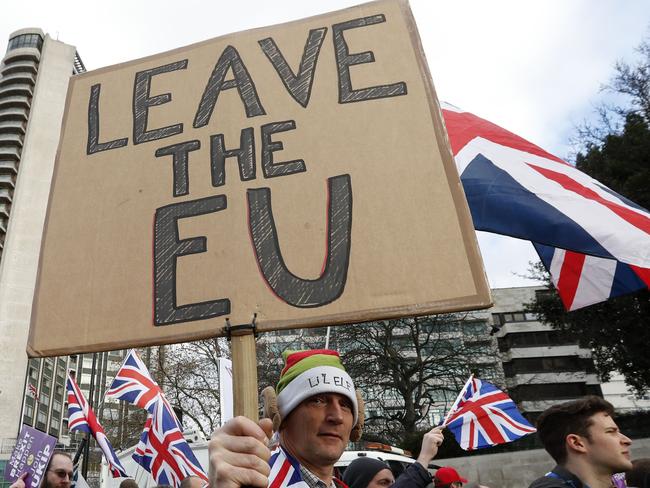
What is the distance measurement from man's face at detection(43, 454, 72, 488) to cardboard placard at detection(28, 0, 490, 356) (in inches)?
110

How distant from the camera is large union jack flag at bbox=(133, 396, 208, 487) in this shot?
5.59 metres

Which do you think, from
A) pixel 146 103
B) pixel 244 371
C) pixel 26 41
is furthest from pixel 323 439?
pixel 26 41

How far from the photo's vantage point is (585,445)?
9.12 feet

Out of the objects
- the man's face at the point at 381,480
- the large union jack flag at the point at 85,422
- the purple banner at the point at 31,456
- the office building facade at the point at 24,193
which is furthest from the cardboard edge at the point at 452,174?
the office building facade at the point at 24,193

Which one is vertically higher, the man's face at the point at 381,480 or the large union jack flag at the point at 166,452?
the large union jack flag at the point at 166,452

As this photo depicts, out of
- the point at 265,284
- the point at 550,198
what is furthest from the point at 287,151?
the point at 550,198

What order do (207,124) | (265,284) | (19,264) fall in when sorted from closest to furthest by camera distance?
1. (265,284)
2. (207,124)
3. (19,264)

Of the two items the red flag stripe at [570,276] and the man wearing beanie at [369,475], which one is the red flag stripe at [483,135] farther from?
the man wearing beanie at [369,475]

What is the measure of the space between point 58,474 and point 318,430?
10.7 feet

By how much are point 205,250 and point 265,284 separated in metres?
0.27

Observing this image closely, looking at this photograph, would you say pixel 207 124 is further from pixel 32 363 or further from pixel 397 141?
pixel 32 363

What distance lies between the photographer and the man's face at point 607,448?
107 inches

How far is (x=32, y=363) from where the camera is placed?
57.8 metres

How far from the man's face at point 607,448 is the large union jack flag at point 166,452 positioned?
Result: 154 inches
